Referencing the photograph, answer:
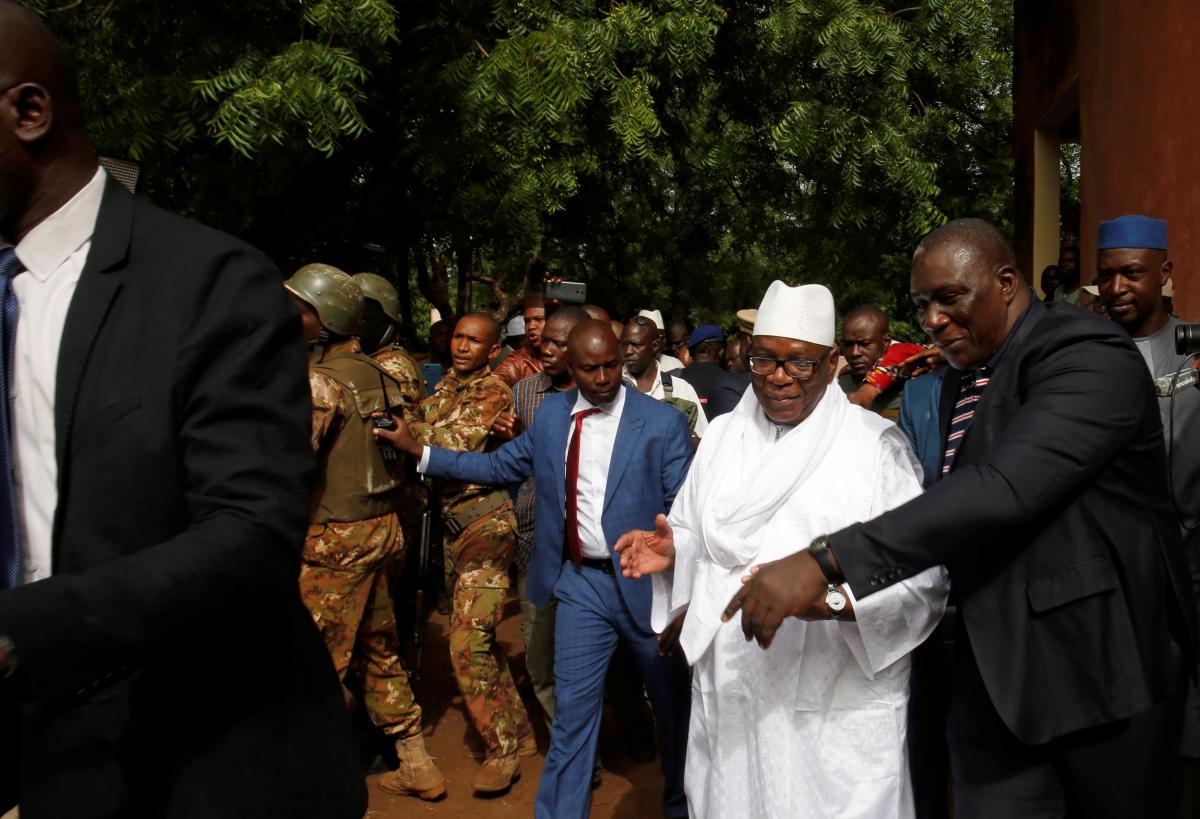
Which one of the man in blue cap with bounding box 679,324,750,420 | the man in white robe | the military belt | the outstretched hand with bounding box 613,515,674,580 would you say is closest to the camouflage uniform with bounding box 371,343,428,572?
the military belt

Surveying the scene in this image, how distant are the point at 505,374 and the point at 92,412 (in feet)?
21.2

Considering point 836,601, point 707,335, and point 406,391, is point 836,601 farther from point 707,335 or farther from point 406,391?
point 707,335

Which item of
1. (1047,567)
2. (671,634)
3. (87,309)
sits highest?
(87,309)

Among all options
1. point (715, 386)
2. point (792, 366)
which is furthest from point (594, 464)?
point (715, 386)

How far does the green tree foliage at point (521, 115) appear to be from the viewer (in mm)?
7398

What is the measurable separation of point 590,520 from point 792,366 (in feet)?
5.37

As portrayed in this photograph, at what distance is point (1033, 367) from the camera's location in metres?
2.77

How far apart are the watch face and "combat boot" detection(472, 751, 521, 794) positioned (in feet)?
10.2

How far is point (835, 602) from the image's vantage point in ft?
9.39

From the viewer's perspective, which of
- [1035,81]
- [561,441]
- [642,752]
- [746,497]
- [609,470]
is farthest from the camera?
[1035,81]

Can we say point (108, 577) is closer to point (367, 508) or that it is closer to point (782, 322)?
point (782, 322)

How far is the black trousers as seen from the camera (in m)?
2.71

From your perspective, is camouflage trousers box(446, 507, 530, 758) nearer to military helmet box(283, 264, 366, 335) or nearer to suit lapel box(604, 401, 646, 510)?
suit lapel box(604, 401, 646, 510)

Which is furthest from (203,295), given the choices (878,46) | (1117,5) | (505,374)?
(878,46)
